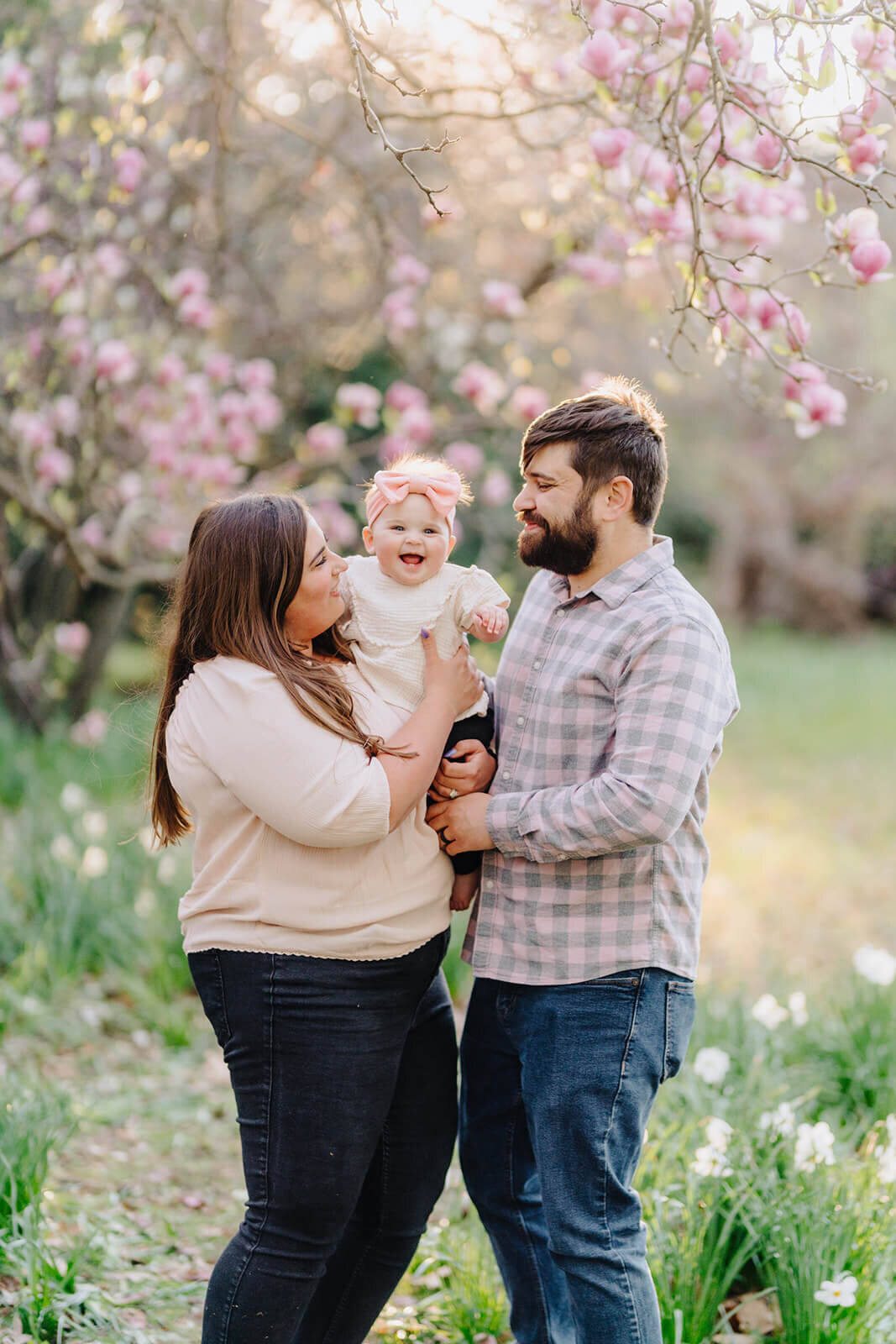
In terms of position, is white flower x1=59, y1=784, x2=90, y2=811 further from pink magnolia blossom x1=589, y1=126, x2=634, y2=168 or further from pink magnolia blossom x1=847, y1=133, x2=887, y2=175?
pink magnolia blossom x1=847, y1=133, x2=887, y2=175

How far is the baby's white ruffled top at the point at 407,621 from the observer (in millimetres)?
2199

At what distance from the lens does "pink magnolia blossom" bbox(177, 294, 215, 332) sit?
17.7 ft

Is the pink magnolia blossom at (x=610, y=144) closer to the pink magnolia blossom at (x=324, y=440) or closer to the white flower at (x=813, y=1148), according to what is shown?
the white flower at (x=813, y=1148)

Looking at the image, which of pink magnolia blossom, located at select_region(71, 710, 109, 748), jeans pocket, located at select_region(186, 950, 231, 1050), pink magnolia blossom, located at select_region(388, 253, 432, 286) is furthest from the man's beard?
pink magnolia blossom, located at select_region(71, 710, 109, 748)

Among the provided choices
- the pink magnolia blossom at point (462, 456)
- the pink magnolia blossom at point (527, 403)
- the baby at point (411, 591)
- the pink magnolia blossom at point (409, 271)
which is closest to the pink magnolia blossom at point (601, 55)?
the baby at point (411, 591)

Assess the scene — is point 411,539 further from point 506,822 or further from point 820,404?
point 820,404

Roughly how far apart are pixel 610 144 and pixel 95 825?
313cm

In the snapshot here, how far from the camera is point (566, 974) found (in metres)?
2.12

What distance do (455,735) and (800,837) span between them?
19.1 feet

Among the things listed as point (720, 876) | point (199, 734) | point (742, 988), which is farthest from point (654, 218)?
point (720, 876)

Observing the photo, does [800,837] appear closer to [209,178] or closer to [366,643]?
[209,178]

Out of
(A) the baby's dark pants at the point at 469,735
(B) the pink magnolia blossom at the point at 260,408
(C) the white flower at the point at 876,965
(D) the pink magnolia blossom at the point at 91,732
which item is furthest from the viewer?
(D) the pink magnolia blossom at the point at 91,732

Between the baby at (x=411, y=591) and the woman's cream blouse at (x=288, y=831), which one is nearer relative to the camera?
the woman's cream blouse at (x=288, y=831)

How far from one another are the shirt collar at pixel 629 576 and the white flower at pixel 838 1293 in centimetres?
136
